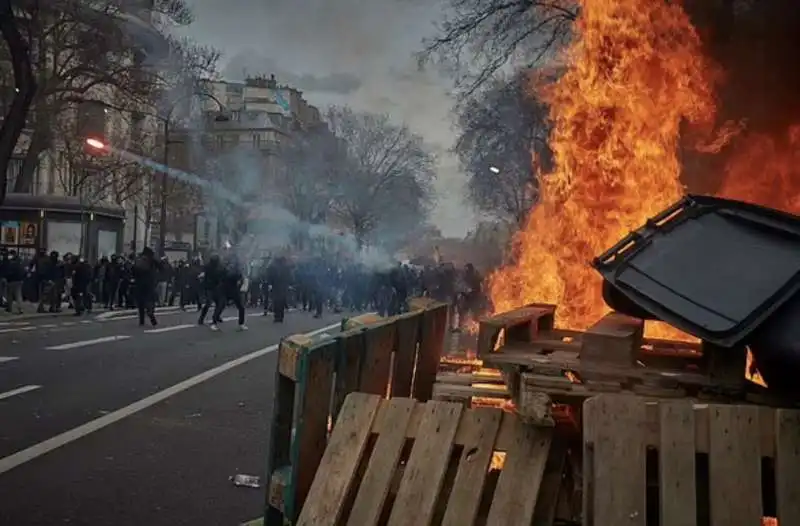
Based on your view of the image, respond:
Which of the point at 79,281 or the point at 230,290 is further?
the point at 79,281

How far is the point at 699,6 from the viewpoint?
9.12 metres

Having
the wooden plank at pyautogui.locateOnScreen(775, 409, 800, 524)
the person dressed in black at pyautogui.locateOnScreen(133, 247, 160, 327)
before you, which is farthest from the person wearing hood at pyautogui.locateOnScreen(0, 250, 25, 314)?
the wooden plank at pyautogui.locateOnScreen(775, 409, 800, 524)

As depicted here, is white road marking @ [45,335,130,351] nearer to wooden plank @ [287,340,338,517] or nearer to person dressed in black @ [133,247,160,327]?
person dressed in black @ [133,247,160,327]

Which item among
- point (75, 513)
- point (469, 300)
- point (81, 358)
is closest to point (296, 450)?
point (75, 513)

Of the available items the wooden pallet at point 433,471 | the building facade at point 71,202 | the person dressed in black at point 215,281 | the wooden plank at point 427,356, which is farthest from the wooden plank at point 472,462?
the building facade at point 71,202

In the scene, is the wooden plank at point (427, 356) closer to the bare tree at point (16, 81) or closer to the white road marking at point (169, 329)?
the white road marking at point (169, 329)

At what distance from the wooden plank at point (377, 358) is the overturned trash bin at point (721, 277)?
111 centimetres

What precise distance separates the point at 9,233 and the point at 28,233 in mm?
623

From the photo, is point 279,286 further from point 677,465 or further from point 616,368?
point 677,465

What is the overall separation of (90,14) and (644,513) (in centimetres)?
2191

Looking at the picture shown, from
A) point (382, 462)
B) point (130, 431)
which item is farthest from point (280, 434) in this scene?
point (130, 431)

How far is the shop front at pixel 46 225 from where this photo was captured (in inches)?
1049

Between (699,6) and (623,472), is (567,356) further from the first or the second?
(699,6)

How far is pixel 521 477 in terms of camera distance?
318 centimetres
